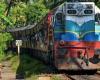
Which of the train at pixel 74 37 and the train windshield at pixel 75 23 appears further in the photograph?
the train windshield at pixel 75 23

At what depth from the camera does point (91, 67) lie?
19328mm

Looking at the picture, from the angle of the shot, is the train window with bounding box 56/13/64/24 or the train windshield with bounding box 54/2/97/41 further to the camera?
the train window with bounding box 56/13/64/24

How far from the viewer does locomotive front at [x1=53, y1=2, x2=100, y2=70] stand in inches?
756

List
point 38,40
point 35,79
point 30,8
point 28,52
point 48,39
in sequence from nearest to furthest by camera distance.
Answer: point 35,79 → point 48,39 → point 38,40 → point 28,52 → point 30,8

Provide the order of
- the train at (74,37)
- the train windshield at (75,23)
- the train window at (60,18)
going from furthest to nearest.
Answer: the train window at (60,18) → the train windshield at (75,23) → the train at (74,37)

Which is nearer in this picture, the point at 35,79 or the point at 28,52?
the point at 35,79

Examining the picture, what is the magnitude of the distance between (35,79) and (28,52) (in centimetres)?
1774

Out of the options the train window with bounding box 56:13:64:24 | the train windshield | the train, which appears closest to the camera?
the train

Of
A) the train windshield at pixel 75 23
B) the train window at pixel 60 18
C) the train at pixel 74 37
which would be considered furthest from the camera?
the train window at pixel 60 18

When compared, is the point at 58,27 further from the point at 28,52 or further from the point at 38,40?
the point at 28,52

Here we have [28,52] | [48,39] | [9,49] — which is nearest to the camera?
[48,39]

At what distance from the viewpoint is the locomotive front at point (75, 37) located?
19.2 metres

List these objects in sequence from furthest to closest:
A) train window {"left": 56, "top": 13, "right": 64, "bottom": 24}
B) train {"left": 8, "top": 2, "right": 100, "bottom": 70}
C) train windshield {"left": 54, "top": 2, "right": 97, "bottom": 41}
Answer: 1. train window {"left": 56, "top": 13, "right": 64, "bottom": 24}
2. train windshield {"left": 54, "top": 2, "right": 97, "bottom": 41}
3. train {"left": 8, "top": 2, "right": 100, "bottom": 70}

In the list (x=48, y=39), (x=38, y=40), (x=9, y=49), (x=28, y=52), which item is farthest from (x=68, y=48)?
(x=9, y=49)
